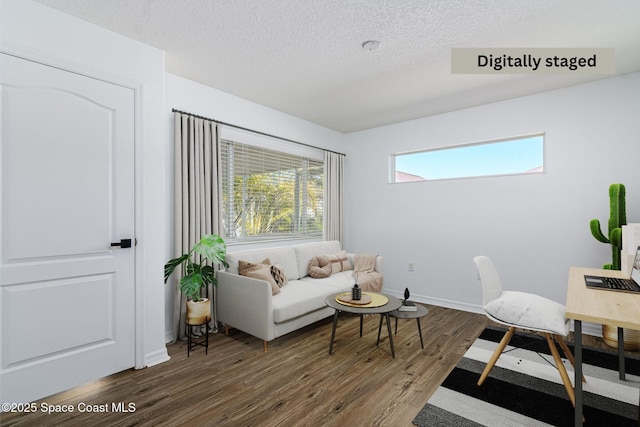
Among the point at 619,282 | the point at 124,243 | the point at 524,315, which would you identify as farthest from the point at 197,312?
the point at 619,282

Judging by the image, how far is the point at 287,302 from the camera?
2957mm

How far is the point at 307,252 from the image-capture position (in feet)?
13.9

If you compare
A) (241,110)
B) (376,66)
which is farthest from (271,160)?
(376,66)

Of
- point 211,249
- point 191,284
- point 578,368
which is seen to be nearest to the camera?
point 578,368

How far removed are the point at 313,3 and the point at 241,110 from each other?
199 centimetres

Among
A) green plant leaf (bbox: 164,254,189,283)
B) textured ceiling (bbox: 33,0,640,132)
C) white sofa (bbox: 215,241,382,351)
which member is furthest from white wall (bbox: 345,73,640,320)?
green plant leaf (bbox: 164,254,189,283)

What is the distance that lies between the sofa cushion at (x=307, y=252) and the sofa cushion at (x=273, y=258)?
5 cm

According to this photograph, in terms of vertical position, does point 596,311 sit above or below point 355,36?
below

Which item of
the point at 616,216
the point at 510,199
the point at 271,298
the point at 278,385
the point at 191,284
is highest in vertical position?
the point at 510,199

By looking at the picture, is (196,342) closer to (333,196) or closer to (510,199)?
(333,196)

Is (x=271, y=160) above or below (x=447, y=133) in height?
below

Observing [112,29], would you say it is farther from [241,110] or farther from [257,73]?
[241,110]

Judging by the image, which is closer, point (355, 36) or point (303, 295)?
point (355, 36)

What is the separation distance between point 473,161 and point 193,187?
355 centimetres
